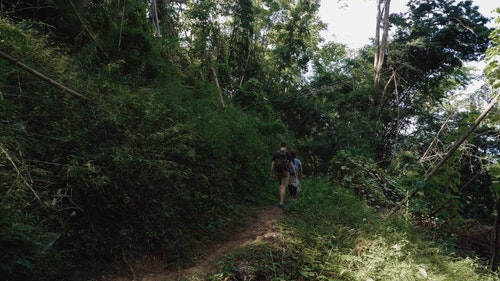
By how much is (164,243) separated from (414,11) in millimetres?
16546

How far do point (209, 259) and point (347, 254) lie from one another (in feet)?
7.57

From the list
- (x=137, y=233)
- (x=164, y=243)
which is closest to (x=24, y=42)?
(x=137, y=233)

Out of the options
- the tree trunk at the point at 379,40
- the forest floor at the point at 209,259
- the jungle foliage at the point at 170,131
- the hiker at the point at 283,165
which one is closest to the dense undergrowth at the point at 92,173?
the jungle foliage at the point at 170,131

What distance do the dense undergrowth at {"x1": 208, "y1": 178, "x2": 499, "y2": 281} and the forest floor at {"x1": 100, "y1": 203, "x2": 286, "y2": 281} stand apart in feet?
0.82

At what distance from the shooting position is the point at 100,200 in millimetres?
4703

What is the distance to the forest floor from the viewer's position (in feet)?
15.2

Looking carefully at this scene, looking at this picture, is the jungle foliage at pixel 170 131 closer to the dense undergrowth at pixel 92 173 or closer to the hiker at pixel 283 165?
the dense undergrowth at pixel 92 173

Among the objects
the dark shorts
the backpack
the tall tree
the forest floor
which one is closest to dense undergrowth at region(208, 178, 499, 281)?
the forest floor

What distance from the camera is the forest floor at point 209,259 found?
15.2 feet

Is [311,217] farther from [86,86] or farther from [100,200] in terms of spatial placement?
[86,86]

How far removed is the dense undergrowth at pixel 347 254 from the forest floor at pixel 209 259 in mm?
249

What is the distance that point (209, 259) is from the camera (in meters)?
5.25

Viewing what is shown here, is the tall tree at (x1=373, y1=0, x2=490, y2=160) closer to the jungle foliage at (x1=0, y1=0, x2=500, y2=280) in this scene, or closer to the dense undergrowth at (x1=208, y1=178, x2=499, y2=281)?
the jungle foliage at (x1=0, y1=0, x2=500, y2=280)

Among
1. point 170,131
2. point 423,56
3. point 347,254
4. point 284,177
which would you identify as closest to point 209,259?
point 347,254
